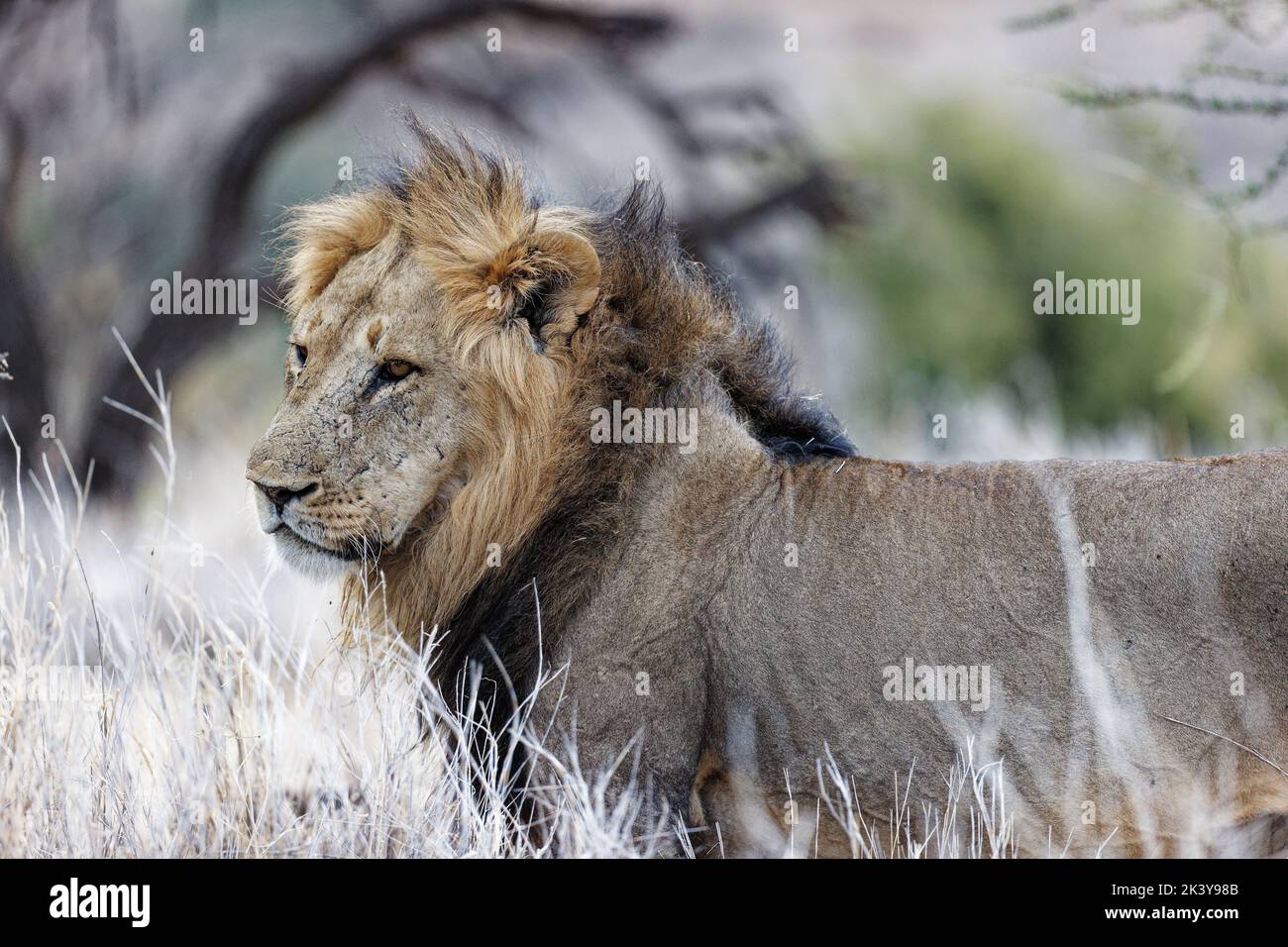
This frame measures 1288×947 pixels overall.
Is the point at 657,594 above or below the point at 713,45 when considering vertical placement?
below

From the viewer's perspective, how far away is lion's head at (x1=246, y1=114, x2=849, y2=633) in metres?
4.10

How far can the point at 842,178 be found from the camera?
1280cm

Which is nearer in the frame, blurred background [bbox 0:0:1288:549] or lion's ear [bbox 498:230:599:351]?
lion's ear [bbox 498:230:599:351]

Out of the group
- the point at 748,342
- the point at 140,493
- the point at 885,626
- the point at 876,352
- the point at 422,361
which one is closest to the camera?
the point at 885,626

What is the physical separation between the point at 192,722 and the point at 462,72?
8.29 meters

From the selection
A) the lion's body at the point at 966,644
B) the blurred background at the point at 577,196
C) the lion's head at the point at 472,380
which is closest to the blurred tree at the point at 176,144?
the blurred background at the point at 577,196

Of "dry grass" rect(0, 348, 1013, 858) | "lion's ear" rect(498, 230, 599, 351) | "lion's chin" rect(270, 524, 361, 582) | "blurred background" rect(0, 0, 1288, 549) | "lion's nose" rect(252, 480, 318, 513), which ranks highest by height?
"blurred background" rect(0, 0, 1288, 549)

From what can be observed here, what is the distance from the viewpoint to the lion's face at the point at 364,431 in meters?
4.04

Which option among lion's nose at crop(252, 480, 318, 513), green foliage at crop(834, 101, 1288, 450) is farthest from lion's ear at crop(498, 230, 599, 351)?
green foliage at crop(834, 101, 1288, 450)

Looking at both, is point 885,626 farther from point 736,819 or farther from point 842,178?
point 842,178

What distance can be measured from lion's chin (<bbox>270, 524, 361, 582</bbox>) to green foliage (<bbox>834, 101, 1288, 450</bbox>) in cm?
1330

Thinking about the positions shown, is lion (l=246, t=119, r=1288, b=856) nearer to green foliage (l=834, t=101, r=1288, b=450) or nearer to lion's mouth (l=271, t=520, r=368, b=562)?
lion's mouth (l=271, t=520, r=368, b=562)

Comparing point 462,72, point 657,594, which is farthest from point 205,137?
point 657,594

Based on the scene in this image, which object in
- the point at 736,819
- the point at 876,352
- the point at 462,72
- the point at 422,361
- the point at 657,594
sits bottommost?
the point at 736,819
